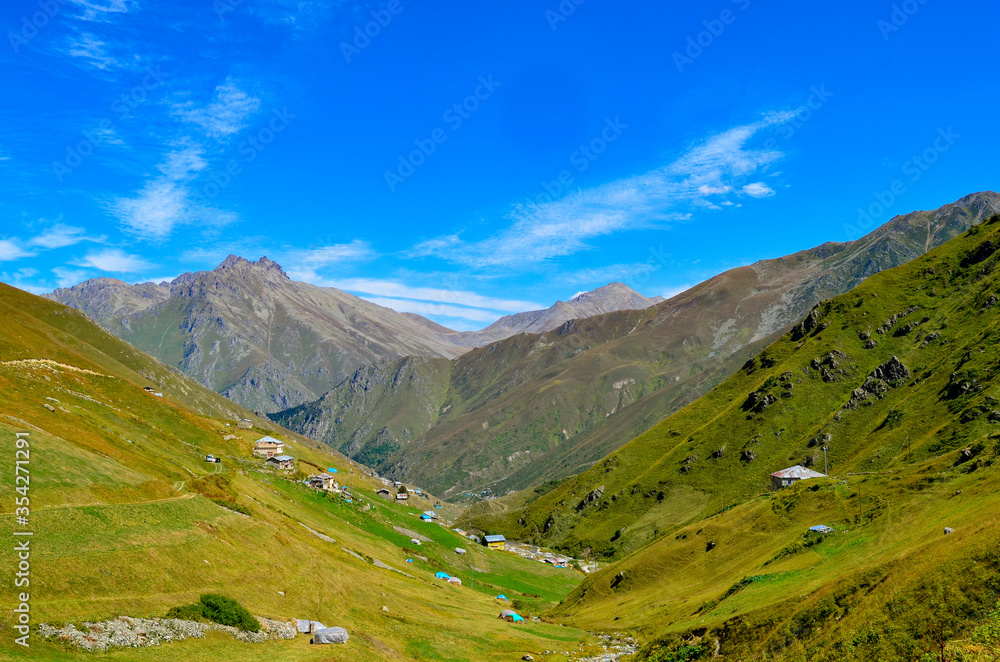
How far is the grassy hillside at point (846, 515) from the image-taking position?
29797 millimetres

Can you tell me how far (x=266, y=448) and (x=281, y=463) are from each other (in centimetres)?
1142

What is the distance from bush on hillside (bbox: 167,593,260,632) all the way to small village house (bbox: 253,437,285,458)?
112932 mm

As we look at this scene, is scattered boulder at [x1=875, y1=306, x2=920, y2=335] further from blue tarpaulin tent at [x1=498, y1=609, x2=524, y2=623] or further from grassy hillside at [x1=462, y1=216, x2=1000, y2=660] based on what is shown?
blue tarpaulin tent at [x1=498, y1=609, x2=524, y2=623]

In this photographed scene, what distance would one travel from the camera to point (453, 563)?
409 ft

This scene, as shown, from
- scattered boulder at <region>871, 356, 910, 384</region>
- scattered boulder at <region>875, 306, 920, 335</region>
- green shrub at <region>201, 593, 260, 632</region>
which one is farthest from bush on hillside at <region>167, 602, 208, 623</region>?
scattered boulder at <region>875, 306, 920, 335</region>

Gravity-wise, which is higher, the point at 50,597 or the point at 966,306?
the point at 966,306

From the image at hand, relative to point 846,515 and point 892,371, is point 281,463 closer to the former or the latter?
point 846,515

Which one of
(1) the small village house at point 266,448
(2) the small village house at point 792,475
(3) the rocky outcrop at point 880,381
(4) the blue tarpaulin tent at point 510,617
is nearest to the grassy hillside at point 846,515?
(3) the rocky outcrop at point 880,381

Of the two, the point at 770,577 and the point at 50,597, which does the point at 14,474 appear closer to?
the point at 50,597

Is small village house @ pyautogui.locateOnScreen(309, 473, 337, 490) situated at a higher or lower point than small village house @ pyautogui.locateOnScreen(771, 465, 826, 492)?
higher

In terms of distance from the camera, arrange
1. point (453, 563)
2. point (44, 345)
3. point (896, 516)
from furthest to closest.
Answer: point (44, 345), point (453, 563), point (896, 516)

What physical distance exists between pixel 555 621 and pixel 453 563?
145 ft

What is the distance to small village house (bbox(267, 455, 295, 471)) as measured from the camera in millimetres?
135875

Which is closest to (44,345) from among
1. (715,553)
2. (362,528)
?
(362,528)
